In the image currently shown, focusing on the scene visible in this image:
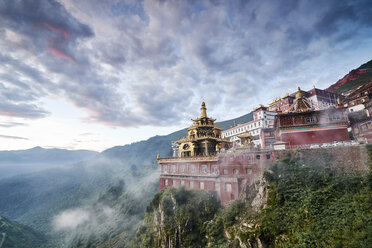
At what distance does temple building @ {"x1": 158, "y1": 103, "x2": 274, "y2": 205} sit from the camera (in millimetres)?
25745

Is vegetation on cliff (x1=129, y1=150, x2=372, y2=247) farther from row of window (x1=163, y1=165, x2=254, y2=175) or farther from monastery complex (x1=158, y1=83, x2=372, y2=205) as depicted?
row of window (x1=163, y1=165, x2=254, y2=175)

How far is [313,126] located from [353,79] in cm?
8895

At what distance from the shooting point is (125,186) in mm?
95438

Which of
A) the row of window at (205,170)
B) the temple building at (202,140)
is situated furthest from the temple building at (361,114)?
the temple building at (202,140)

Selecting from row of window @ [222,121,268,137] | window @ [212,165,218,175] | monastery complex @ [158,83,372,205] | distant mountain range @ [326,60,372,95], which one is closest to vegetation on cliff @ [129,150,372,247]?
monastery complex @ [158,83,372,205]

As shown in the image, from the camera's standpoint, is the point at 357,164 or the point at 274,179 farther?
the point at 274,179

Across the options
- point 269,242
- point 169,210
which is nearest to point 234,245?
point 269,242

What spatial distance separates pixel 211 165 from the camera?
104 ft

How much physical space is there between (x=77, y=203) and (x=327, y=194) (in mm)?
143631

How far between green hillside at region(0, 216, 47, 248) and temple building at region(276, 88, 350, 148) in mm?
100931

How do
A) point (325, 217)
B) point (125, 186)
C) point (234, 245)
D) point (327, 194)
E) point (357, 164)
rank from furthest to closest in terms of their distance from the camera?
point (125, 186), point (234, 245), point (357, 164), point (327, 194), point (325, 217)

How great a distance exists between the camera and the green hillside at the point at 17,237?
68.1 meters

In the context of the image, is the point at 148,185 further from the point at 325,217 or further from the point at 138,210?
the point at 325,217

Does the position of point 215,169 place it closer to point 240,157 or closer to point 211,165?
point 211,165
